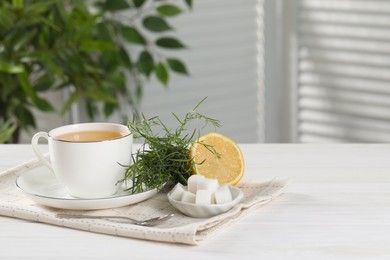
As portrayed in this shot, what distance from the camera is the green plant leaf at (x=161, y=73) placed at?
9.30ft

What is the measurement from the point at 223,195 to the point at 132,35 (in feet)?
5.91

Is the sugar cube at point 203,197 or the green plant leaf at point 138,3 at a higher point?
the green plant leaf at point 138,3

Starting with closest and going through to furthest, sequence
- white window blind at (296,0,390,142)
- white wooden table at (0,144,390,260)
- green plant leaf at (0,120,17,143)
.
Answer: white wooden table at (0,144,390,260) < green plant leaf at (0,120,17,143) < white window blind at (296,0,390,142)

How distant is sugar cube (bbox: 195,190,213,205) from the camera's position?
1037mm

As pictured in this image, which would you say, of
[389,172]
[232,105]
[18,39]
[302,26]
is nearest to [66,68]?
[18,39]

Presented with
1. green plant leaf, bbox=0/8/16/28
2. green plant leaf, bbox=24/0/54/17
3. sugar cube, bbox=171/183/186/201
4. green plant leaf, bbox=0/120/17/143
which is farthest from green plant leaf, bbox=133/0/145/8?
sugar cube, bbox=171/183/186/201

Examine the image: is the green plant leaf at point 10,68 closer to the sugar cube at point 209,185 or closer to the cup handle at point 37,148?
the cup handle at point 37,148

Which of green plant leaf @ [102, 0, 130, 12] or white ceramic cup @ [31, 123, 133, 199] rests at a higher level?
green plant leaf @ [102, 0, 130, 12]

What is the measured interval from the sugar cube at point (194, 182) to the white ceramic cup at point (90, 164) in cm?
10

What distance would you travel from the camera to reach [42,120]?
3.09 meters

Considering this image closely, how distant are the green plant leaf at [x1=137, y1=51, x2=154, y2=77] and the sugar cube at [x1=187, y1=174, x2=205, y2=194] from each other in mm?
1764

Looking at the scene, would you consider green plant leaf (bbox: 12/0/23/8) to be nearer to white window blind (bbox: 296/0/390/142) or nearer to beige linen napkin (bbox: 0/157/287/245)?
white window blind (bbox: 296/0/390/142)

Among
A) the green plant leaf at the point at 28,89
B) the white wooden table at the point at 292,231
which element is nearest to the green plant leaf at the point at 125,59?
the green plant leaf at the point at 28,89

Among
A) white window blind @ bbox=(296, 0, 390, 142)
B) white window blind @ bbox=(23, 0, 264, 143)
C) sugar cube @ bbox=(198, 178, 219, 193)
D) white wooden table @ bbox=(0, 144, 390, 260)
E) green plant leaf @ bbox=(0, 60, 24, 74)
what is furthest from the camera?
white window blind @ bbox=(23, 0, 264, 143)
